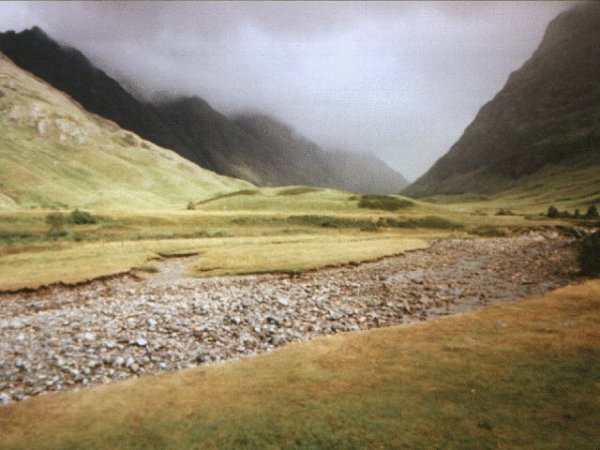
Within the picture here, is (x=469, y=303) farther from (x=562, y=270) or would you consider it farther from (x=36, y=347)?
(x=36, y=347)

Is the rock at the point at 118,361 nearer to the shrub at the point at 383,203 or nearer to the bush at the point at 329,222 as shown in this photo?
the bush at the point at 329,222

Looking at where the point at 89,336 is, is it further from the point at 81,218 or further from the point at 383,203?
the point at 383,203

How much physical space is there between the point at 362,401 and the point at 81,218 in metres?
78.0

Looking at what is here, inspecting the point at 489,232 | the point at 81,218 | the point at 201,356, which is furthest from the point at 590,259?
the point at 81,218

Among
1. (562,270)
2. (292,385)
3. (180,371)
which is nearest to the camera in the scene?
(292,385)

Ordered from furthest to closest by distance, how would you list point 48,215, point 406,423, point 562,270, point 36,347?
1. point 48,215
2. point 562,270
3. point 36,347
4. point 406,423

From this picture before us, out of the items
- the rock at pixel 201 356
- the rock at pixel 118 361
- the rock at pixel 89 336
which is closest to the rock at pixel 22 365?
the rock at pixel 89 336

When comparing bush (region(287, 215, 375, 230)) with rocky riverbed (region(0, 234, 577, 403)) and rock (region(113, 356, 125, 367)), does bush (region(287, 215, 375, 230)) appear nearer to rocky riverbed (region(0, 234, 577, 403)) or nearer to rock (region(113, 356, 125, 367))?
rocky riverbed (region(0, 234, 577, 403))

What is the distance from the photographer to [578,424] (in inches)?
340

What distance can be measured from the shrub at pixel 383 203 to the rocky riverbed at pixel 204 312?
79125mm

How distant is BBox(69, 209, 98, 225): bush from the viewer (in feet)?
239

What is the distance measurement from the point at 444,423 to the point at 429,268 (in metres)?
26.4

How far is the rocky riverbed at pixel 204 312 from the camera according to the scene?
14867 millimetres

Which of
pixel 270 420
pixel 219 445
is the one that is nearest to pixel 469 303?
pixel 270 420
